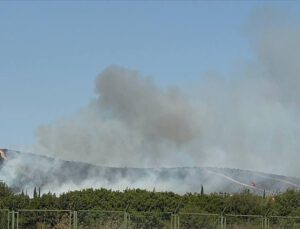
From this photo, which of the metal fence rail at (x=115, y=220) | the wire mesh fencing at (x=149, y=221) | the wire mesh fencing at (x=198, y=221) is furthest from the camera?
the wire mesh fencing at (x=198, y=221)

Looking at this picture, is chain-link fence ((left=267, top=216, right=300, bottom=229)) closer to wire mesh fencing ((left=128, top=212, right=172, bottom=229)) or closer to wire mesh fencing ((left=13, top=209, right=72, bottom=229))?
wire mesh fencing ((left=128, top=212, right=172, bottom=229))

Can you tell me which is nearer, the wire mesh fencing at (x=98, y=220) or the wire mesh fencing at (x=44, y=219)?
the wire mesh fencing at (x=44, y=219)

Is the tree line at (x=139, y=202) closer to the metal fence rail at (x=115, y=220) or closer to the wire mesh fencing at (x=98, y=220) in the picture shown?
the metal fence rail at (x=115, y=220)

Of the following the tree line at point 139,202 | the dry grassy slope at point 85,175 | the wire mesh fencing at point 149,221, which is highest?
the dry grassy slope at point 85,175

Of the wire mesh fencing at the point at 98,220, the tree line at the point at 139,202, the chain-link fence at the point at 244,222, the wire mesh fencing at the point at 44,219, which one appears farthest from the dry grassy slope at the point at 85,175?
the wire mesh fencing at the point at 98,220

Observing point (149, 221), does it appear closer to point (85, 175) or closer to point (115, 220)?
point (115, 220)

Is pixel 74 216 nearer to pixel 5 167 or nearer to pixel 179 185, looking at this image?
pixel 5 167

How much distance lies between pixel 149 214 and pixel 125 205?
146 inches

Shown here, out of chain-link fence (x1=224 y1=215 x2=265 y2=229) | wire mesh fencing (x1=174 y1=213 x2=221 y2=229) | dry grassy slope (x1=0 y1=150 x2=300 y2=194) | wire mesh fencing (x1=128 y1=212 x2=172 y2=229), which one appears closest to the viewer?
wire mesh fencing (x1=128 y1=212 x2=172 y2=229)

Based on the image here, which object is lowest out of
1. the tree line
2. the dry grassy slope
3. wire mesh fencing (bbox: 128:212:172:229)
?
wire mesh fencing (bbox: 128:212:172:229)

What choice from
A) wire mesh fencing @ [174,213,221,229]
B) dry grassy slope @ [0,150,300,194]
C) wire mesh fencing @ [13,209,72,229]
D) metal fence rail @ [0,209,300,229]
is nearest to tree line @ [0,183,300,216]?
wire mesh fencing @ [13,209,72,229]

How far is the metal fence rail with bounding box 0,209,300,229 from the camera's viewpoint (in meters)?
32.2

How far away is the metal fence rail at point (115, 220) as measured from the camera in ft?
106

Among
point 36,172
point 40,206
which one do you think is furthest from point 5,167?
point 40,206
